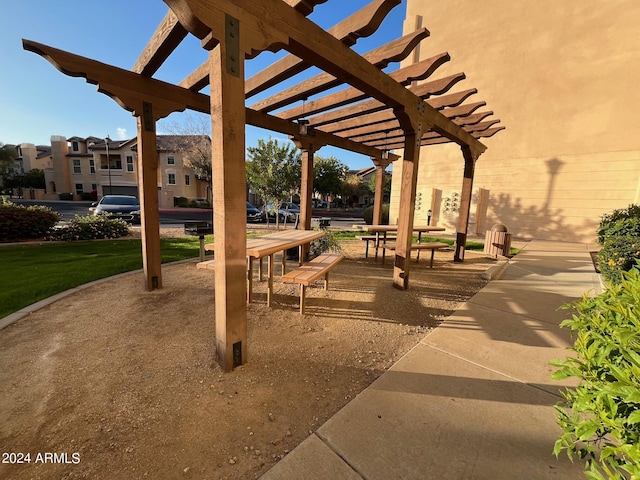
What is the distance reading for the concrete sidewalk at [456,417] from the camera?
5.01 feet

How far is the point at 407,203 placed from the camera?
15.4ft

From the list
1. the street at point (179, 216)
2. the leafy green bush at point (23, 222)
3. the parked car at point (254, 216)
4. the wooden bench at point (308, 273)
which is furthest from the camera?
the parked car at point (254, 216)

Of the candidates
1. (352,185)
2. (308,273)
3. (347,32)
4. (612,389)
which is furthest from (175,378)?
(352,185)

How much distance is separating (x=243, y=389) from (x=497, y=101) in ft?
48.5

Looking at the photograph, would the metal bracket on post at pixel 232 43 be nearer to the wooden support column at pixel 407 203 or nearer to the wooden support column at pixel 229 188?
the wooden support column at pixel 229 188

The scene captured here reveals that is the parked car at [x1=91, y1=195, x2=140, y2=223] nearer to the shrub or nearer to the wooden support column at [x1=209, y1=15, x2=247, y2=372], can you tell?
the shrub

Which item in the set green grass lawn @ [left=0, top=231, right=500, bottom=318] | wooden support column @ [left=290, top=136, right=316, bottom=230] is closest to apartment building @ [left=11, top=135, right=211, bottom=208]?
green grass lawn @ [left=0, top=231, right=500, bottom=318]

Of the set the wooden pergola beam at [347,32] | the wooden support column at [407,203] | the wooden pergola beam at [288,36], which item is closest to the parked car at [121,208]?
the wooden pergola beam at [347,32]

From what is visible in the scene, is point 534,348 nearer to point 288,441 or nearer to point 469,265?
point 288,441

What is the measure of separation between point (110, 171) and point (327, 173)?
24.2 m

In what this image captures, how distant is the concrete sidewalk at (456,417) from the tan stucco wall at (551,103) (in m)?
10.1

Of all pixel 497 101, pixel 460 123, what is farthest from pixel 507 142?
pixel 460 123

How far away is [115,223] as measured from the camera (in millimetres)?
9188

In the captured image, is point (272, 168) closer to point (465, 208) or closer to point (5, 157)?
point (465, 208)
